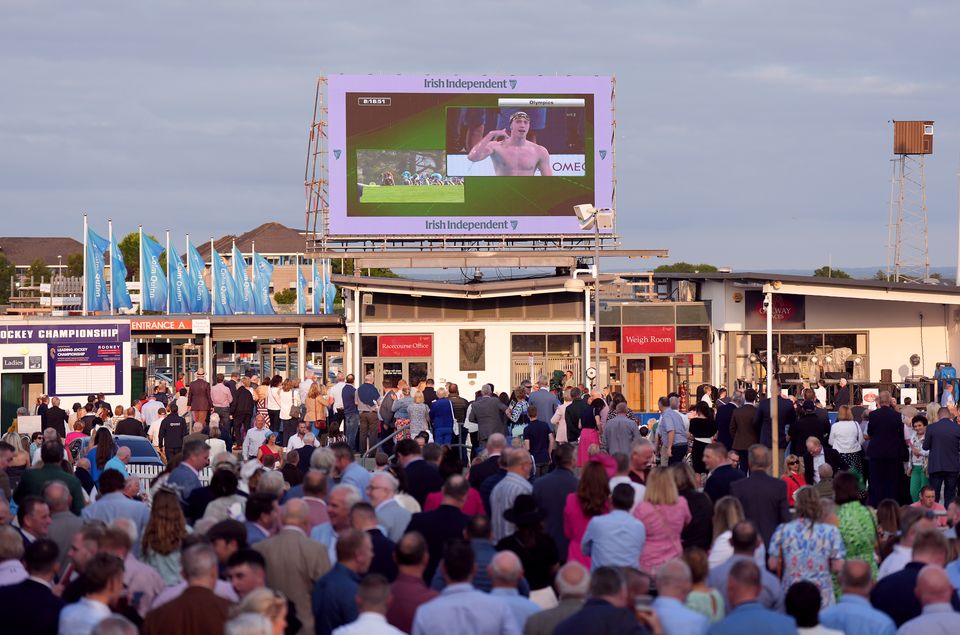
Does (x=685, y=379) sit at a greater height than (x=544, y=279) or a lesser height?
lesser

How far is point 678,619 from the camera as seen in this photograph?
7441 mm

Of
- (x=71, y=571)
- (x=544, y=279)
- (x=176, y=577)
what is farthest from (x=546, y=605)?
(x=544, y=279)

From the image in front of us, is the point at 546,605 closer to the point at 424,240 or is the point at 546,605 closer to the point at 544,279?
the point at 544,279

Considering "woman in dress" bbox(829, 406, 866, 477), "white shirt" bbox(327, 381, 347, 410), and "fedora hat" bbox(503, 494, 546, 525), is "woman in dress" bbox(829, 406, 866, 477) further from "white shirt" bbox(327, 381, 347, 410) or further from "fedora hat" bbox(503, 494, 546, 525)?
"white shirt" bbox(327, 381, 347, 410)

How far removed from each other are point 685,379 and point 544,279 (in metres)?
5.05

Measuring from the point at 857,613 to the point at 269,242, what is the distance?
14903 centimetres

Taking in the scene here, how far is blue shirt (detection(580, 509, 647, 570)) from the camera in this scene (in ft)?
31.6

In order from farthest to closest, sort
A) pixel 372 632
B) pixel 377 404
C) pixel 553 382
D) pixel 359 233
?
pixel 359 233, pixel 553 382, pixel 377 404, pixel 372 632

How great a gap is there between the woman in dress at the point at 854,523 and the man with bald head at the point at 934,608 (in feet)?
8.40

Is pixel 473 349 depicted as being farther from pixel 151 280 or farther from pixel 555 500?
pixel 555 500

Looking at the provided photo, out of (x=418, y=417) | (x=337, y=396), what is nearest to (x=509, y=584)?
(x=418, y=417)

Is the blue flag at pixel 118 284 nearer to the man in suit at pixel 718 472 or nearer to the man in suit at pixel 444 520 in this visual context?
the man in suit at pixel 718 472

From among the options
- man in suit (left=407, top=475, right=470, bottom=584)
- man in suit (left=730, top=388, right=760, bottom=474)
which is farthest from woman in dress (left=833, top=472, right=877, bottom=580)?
man in suit (left=730, top=388, right=760, bottom=474)

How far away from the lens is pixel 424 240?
1526 inches
